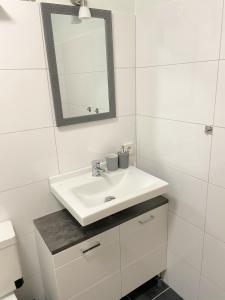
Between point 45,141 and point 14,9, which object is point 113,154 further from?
point 14,9

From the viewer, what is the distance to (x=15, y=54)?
1215 millimetres

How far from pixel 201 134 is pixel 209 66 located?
14.0 inches

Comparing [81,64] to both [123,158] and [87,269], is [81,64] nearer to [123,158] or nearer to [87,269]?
[123,158]

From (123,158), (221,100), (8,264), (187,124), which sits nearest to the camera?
(221,100)

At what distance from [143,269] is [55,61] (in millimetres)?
1476

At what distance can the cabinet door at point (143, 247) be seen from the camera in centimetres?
147

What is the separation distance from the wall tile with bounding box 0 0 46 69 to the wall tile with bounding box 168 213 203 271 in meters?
1.34

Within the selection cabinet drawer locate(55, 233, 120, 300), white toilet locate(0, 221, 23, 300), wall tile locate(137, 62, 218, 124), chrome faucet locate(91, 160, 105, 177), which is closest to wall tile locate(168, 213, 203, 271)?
cabinet drawer locate(55, 233, 120, 300)

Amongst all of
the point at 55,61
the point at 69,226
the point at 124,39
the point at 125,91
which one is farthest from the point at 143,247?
the point at 124,39

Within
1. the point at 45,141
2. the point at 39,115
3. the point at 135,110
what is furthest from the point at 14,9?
the point at 135,110

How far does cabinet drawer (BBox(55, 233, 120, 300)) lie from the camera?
49.5 inches

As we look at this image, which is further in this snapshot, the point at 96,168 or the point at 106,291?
the point at 96,168

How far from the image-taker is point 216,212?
4.35 feet

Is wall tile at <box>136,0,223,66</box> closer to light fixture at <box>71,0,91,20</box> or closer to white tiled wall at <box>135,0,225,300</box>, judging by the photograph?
white tiled wall at <box>135,0,225,300</box>
